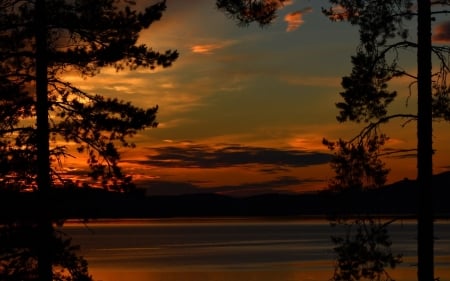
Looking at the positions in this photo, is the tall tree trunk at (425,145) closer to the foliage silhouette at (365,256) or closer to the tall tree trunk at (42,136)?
the foliage silhouette at (365,256)

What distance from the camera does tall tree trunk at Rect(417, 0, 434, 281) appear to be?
14273 mm

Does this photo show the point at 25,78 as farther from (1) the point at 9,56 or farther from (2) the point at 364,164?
(2) the point at 364,164

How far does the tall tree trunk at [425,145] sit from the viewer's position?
562 inches

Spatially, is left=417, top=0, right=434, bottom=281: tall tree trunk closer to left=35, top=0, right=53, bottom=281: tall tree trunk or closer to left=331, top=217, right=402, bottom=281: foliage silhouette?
left=331, top=217, right=402, bottom=281: foliage silhouette

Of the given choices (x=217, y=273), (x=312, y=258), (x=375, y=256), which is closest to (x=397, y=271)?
(x=217, y=273)

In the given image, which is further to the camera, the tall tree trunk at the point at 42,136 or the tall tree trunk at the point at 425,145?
the tall tree trunk at the point at 42,136

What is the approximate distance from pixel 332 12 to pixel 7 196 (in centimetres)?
808

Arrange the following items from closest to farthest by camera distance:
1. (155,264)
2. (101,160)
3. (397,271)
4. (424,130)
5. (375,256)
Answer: (424,130) < (375,256) < (101,160) < (397,271) < (155,264)

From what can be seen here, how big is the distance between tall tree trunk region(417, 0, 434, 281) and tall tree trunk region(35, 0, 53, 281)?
24.2 ft

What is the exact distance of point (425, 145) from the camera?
46.9 ft

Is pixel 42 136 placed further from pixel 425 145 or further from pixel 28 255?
pixel 425 145

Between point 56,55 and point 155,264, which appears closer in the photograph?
point 56,55

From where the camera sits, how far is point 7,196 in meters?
17.4

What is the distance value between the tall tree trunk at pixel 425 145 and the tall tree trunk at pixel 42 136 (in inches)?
291
